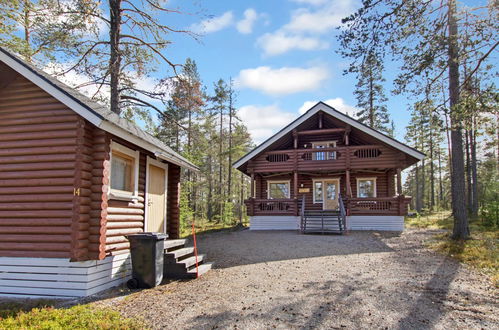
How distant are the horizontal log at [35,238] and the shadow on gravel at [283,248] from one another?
3655mm

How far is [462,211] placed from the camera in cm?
1062

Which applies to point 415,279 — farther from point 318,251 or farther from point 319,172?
point 319,172

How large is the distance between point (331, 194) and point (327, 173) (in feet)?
4.43

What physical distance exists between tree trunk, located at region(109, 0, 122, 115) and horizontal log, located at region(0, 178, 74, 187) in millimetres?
6598

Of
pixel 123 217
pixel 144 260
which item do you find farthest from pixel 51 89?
pixel 144 260

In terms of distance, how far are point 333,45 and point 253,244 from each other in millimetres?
7070

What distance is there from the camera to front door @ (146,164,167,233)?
25.9ft

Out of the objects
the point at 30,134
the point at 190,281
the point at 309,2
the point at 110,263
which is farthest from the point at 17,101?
the point at 309,2

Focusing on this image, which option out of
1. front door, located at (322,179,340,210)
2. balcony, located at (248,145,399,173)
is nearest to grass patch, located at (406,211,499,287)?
balcony, located at (248,145,399,173)

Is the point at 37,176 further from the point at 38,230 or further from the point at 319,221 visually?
the point at 319,221

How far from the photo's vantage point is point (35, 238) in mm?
5750

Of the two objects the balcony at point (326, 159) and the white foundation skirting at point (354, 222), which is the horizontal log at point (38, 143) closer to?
the balcony at point (326, 159)

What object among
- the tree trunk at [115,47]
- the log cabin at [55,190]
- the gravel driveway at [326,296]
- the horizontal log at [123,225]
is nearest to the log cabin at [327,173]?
the gravel driveway at [326,296]

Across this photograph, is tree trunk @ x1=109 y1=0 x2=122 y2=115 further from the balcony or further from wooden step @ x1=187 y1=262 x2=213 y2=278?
the balcony
